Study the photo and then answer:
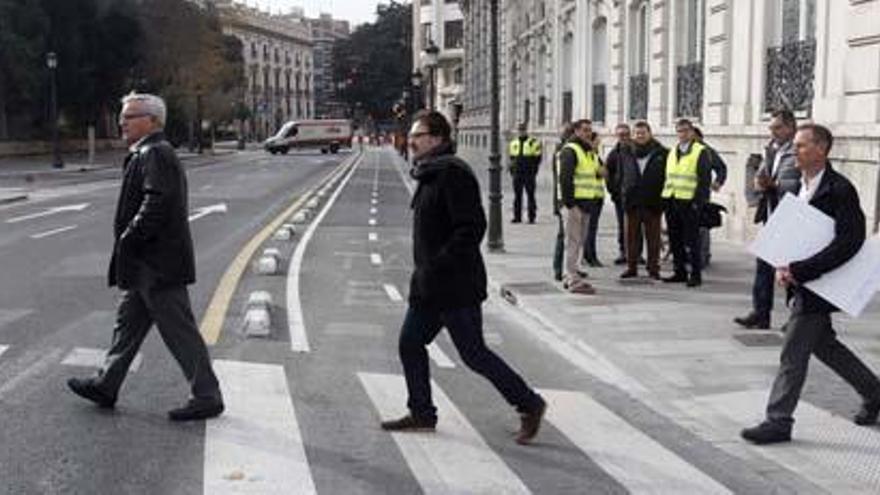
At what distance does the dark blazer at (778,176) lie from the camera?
1043 cm

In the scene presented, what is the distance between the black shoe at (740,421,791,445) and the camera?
7.10 m

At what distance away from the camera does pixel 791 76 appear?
17.0 metres

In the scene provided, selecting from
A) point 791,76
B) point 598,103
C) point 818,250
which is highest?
point 791,76

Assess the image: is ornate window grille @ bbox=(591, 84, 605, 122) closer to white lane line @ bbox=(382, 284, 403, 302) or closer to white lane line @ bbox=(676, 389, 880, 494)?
white lane line @ bbox=(382, 284, 403, 302)

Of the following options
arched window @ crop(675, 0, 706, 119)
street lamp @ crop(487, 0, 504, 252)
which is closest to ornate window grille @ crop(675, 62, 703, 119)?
arched window @ crop(675, 0, 706, 119)

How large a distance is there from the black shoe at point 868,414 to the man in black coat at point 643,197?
6.86m

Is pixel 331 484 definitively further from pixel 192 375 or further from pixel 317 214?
pixel 317 214

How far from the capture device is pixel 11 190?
35.2 meters

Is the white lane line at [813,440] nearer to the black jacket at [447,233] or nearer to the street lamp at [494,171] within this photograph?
the black jacket at [447,233]

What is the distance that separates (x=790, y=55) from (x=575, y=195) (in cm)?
540

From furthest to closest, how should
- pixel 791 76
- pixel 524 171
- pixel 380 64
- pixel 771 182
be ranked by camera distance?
pixel 380 64
pixel 524 171
pixel 791 76
pixel 771 182

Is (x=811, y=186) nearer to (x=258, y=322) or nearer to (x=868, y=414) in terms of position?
(x=868, y=414)

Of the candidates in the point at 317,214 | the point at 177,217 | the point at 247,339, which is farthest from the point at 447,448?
the point at 317,214

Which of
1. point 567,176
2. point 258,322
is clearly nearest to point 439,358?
point 258,322
